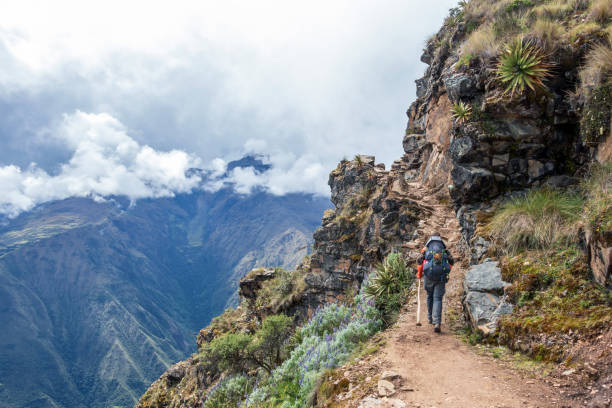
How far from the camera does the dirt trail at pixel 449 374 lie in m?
4.14

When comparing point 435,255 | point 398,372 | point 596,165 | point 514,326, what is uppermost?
point 596,165

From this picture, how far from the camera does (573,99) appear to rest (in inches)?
355

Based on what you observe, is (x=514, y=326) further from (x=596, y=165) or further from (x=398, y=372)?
(x=596, y=165)

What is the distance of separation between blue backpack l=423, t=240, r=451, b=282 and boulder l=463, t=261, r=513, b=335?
690 millimetres

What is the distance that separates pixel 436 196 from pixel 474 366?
12.7 metres

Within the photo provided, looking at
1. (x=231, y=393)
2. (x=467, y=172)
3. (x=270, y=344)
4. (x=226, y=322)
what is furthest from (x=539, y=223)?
(x=226, y=322)

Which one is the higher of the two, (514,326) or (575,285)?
(575,285)

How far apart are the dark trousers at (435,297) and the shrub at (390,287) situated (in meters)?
1.25

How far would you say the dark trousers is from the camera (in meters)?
7.04

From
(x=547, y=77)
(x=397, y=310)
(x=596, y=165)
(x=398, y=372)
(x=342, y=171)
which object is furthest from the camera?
(x=342, y=171)

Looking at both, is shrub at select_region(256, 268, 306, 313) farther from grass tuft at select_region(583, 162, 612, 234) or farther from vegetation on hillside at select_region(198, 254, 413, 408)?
grass tuft at select_region(583, 162, 612, 234)

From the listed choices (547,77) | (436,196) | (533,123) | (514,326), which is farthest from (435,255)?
(436,196)

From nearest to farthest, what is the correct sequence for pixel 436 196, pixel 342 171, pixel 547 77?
pixel 547 77 → pixel 436 196 → pixel 342 171

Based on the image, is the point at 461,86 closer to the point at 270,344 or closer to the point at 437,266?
the point at 437,266
